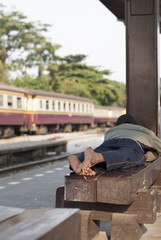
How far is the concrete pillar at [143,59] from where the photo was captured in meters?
5.56

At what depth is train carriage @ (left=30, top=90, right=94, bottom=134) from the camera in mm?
26192

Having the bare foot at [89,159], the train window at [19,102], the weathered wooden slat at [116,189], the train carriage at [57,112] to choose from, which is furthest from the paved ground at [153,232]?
the train carriage at [57,112]

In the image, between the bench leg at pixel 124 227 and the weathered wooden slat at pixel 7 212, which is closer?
the weathered wooden slat at pixel 7 212

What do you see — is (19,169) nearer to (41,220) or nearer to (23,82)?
(41,220)

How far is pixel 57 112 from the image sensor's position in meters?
29.2

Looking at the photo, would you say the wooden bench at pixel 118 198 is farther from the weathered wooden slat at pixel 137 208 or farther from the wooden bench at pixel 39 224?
the wooden bench at pixel 39 224

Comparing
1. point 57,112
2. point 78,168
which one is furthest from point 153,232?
point 57,112

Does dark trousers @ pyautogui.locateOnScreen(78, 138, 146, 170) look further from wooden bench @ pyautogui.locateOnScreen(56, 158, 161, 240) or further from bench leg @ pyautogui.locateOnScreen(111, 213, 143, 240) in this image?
bench leg @ pyautogui.locateOnScreen(111, 213, 143, 240)

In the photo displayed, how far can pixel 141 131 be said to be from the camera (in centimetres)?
451

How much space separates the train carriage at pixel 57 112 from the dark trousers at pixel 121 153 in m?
22.1

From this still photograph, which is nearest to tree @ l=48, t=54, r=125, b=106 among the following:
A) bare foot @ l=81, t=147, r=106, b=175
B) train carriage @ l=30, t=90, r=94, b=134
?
train carriage @ l=30, t=90, r=94, b=134

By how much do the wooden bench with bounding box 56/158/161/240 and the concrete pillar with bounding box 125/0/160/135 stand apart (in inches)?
79.8

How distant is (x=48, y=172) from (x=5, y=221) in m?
7.38

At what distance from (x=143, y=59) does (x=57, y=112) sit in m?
23.7
